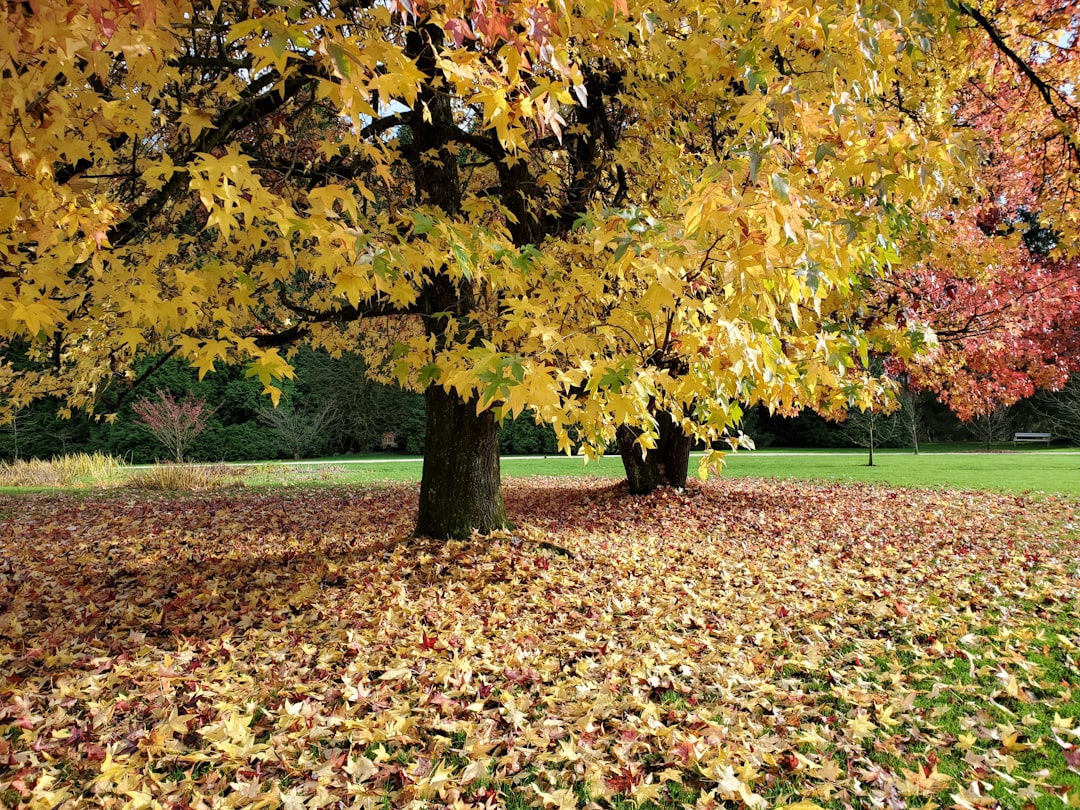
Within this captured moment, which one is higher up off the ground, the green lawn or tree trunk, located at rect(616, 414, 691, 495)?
tree trunk, located at rect(616, 414, 691, 495)

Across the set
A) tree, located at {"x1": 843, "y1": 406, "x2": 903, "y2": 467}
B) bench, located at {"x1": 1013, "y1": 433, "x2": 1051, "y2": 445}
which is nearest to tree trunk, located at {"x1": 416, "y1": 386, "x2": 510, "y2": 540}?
tree, located at {"x1": 843, "y1": 406, "x2": 903, "y2": 467}

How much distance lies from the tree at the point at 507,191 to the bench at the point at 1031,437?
25.6 meters

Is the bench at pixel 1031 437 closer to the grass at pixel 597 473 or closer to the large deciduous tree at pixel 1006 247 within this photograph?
the grass at pixel 597 473

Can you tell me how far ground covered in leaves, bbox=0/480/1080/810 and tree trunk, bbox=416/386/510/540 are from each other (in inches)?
11.5

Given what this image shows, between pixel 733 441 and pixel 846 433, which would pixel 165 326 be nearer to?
pixel 733 441

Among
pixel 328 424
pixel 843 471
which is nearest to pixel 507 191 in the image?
pixel 843 471

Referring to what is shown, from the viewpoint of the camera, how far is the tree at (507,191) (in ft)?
8.06

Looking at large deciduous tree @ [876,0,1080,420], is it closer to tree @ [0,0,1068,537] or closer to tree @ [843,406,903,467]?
tree @ [0,0,1068,537]

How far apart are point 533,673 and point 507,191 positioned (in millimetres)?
4130

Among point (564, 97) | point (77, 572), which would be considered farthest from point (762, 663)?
point (77, 572)

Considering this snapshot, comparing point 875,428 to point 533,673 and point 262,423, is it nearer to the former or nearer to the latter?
point 262,423

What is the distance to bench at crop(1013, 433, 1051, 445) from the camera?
82.4 ft

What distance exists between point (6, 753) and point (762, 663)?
3675 mm

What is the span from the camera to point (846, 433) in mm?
24562
